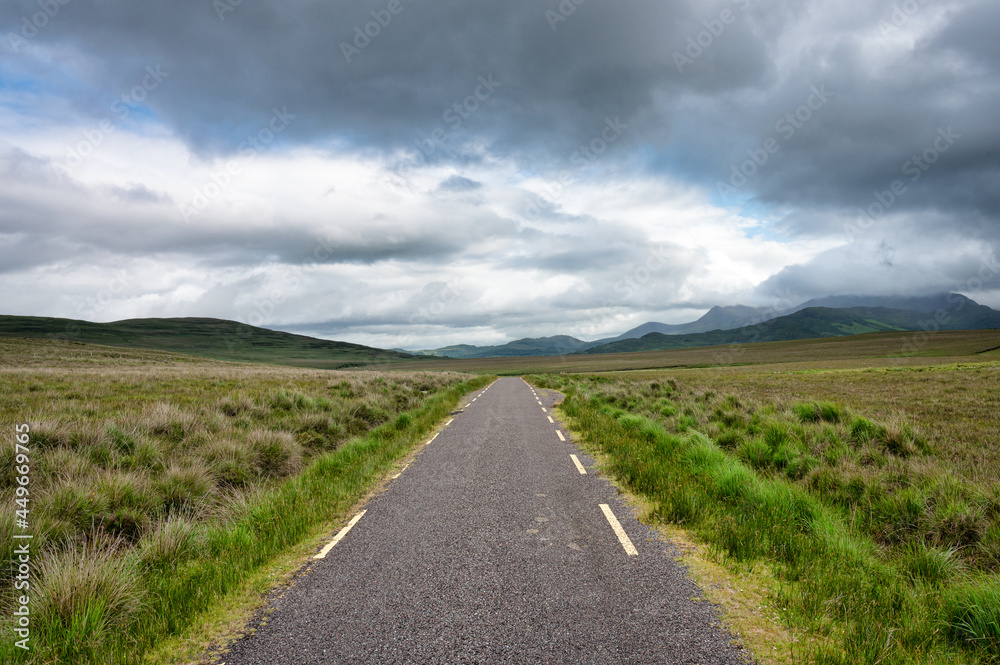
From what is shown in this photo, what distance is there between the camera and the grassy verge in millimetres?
3699

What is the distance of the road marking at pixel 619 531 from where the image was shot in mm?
5348

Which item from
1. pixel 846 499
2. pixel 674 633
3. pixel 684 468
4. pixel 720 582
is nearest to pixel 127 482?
pixel 674 633

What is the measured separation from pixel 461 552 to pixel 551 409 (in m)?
16.3

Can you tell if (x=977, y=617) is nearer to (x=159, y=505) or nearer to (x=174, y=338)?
(x=159, y=505)

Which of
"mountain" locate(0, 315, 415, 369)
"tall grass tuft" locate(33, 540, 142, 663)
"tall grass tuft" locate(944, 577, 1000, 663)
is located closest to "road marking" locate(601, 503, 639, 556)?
"tall grass tuft" locate(944, 577, 1000, 663)

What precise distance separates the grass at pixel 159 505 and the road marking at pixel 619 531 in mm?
4048

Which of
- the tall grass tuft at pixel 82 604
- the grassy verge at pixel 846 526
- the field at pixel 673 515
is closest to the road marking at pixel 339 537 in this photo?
the field at pixel 673 515

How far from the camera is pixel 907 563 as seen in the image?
16.7 feet

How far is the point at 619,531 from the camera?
5.96 meters

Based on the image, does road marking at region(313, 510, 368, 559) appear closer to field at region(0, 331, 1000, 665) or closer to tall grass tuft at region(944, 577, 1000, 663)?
field at region(0, 331, 1000, 665)

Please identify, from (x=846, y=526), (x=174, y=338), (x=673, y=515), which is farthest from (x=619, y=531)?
(x=174, y=338)

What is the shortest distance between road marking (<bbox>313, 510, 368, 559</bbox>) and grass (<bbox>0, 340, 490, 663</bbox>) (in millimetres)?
388

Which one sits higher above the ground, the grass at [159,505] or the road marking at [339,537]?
the grass at [159,505]

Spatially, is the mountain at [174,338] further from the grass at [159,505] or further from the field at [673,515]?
the field at [673,515]
